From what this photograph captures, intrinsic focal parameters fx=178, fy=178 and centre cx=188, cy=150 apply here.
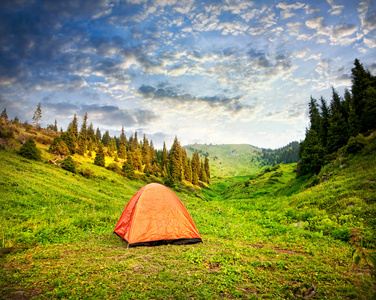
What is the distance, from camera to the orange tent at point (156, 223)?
9.20 meters

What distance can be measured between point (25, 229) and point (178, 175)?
55110mm

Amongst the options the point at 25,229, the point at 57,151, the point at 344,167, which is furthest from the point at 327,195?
the point at 57,151

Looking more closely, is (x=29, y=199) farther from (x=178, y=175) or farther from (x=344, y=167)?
(x=178, y=175)

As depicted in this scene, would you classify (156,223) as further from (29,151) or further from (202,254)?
(29,151)

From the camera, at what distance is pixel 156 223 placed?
9617 millimetres

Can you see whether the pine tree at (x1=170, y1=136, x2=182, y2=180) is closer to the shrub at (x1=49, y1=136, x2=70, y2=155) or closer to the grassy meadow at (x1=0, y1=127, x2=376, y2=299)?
the shrub at (x1=49, y1=136, x2=70, y2=155)

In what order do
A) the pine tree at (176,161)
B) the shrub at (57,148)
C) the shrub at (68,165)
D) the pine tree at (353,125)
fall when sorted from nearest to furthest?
the pine tree at (353,125) < the shrub at (68,165) < the shrub at (57,148) < the pine tree at (176,161)

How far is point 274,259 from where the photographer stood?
7.09 metres

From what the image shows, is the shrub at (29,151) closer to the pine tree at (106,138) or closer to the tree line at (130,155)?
the tree line at (130,155)

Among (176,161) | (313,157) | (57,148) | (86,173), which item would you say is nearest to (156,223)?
(86,173)

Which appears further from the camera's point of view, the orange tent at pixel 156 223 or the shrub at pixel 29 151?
the shrub at pixel 29 151

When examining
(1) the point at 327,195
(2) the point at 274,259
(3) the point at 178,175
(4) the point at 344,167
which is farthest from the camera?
(3) the point at 178,175

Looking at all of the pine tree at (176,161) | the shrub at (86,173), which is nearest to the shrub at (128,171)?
the shrub at (86,173)

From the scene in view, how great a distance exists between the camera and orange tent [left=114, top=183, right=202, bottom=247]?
9.20 meters
